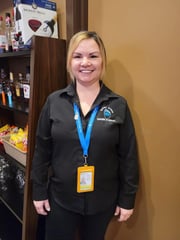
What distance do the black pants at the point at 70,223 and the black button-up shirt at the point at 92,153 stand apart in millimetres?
61

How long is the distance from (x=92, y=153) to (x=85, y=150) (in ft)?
0.12

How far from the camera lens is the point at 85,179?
1.01m

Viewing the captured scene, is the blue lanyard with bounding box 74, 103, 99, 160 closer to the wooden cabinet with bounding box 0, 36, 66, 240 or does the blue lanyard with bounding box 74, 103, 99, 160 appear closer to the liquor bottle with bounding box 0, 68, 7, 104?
the wooden cabinet with bounding box 0, 36, 66, 240

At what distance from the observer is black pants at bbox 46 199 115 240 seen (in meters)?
1.10

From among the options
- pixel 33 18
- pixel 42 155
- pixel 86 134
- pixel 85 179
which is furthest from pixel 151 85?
pixel 33 18

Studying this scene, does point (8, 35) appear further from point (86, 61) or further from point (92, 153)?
point (92, 153)

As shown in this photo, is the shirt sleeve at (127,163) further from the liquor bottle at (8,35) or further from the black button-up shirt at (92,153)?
the liquor bottle at (8,35)

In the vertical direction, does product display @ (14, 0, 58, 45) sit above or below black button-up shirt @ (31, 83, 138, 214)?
above

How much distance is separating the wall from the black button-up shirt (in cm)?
10

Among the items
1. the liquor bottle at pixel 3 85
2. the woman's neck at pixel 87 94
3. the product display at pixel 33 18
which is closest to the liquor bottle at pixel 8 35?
the product display at pixel 33 18

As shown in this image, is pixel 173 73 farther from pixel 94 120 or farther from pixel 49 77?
pixel 49 77

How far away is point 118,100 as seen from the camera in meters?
1.04

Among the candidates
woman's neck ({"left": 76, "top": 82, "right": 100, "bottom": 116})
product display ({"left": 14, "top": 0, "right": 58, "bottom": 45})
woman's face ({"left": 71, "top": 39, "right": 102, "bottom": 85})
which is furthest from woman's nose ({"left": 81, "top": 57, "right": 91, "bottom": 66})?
product display ({"left": 14, "top": 0, "right": 58, "bottom": 45})

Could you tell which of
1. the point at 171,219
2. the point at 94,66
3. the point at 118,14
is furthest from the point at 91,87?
the point at 171,219
